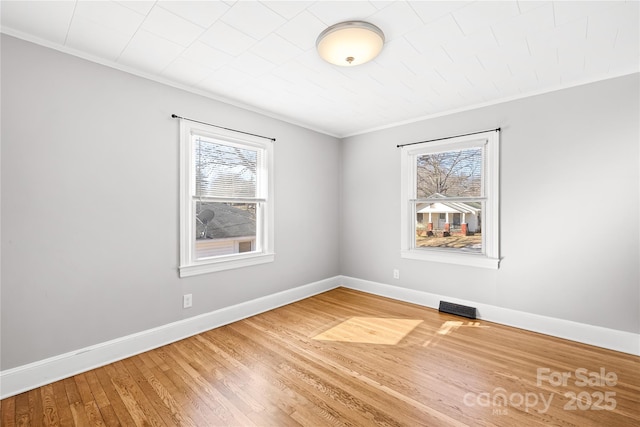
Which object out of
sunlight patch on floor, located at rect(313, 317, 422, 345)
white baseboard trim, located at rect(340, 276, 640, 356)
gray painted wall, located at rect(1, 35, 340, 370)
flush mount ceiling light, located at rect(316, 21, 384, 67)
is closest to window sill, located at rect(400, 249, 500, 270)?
white baseboard trim, located at rect(340, 276, 640, 356)

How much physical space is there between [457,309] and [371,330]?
117 centimetres

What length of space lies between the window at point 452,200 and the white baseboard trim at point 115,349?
86.3 inches

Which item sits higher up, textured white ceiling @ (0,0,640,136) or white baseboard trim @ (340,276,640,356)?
textured white ceiling @ (0,0,640,136)

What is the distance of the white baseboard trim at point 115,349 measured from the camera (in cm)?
197

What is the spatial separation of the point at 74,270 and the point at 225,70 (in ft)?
6.68

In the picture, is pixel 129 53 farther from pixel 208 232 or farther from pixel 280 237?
pixel 280 237

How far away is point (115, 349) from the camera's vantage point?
2369 mm

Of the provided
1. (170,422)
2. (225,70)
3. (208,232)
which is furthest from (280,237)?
(170,422)

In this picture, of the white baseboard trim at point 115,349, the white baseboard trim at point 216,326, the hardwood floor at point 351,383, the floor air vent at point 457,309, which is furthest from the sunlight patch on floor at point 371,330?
the white baseboard trim at point 115,349

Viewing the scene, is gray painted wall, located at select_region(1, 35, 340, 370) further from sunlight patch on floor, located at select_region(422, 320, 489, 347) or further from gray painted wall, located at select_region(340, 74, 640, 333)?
gray painted wall, located at select_region(340, 74, 640, 333)

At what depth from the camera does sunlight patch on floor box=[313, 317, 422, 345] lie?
2783mm

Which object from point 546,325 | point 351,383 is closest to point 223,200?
point 351,383

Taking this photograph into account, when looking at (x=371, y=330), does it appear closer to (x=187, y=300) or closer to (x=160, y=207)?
(x=187, y=300)

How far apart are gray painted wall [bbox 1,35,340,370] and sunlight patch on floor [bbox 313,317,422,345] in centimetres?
128
